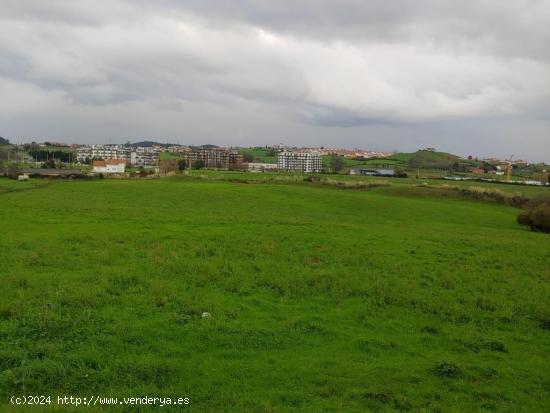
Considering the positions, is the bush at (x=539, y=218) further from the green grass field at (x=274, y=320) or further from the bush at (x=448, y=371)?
the bush at (x=448, y=371)

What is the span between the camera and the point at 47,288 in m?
12.2

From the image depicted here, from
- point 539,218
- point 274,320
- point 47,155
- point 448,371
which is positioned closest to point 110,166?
point 47,155

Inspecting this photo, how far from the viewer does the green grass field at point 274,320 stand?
7832mm

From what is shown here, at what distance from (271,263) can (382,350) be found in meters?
7.06

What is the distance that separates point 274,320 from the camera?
11.1 meters

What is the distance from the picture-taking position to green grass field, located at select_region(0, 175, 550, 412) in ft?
A: 25.7

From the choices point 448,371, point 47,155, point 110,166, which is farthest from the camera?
point 47,155

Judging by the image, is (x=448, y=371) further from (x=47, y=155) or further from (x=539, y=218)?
(x=47, y=155)

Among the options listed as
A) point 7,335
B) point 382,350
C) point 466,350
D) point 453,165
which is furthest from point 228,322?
point 453,165

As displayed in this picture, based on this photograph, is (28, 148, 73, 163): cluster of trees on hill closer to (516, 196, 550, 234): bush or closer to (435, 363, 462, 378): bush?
(516, 196, 550, 234): bush

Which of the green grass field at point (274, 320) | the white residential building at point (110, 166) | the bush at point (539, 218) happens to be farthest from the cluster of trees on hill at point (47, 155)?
the green grass field at point (274, 320)

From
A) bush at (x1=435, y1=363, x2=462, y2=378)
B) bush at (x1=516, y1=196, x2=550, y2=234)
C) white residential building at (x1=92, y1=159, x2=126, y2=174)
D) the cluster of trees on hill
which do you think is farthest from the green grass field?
the cluster of trees on hill

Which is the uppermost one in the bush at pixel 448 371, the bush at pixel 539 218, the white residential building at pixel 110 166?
the white residential building at pixel 110 166

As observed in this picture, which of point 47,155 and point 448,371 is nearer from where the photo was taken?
point 448,371
